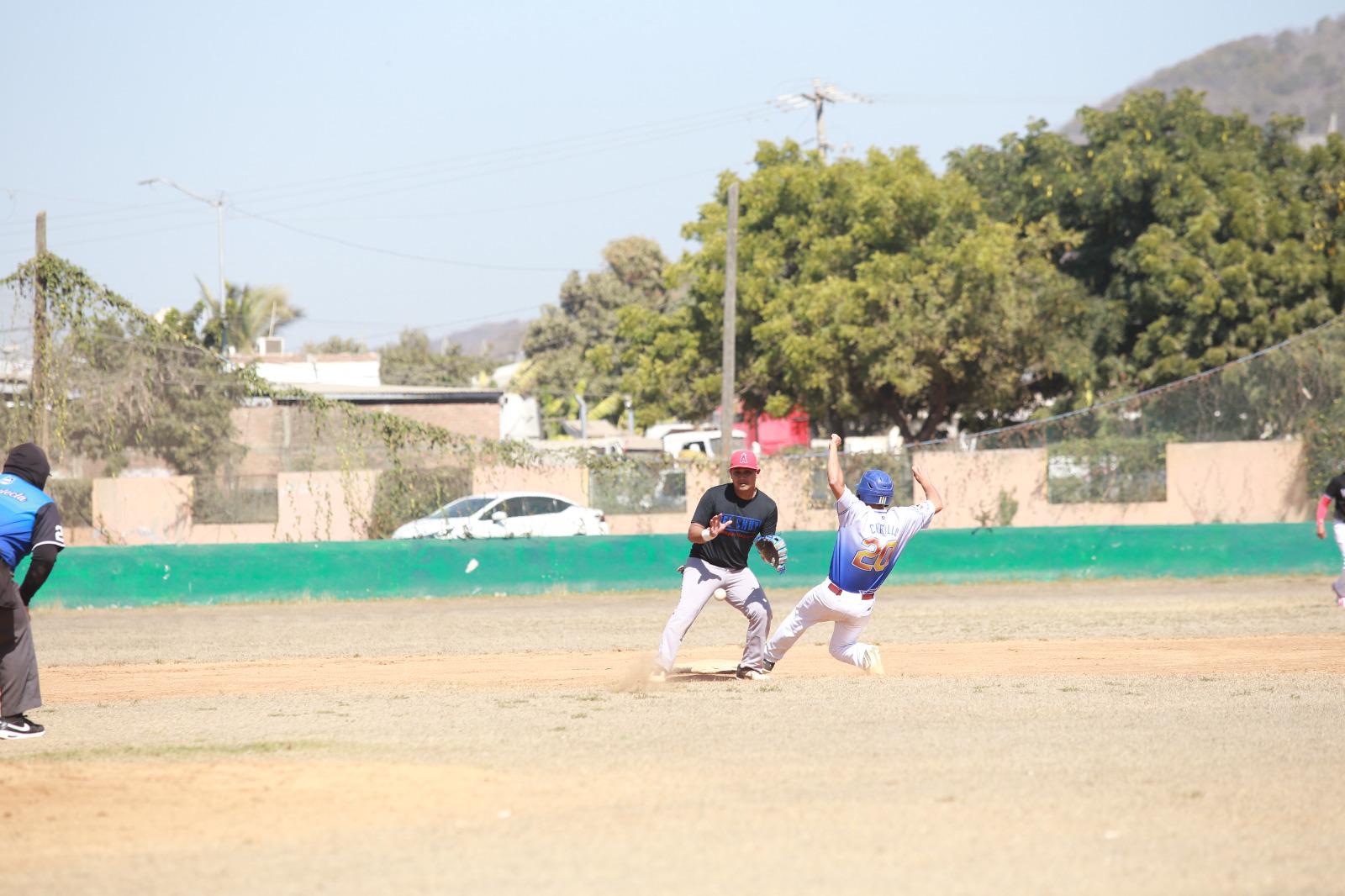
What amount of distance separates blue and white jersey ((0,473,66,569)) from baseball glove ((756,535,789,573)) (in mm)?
5193

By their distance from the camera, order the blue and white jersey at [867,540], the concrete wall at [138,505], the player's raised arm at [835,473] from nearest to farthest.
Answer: the player's raised arm at [835,473], the blue and white jersey at [867,540], the concrete wall at [138,505]

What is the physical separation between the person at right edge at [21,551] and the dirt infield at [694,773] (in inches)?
15.2

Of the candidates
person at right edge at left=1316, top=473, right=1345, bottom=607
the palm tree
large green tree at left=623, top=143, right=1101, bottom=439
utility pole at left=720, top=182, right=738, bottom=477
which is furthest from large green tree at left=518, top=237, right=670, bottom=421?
person at right edge at left=1316, top=473, right=1345, bottom=607

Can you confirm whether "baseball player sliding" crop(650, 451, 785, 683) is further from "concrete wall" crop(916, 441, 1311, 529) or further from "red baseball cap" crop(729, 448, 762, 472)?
"concrete wall" crop(916, 441, 1311, 529)

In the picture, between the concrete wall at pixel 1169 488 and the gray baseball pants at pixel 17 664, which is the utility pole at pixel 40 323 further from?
the gray baseball pants at pixel 17 664

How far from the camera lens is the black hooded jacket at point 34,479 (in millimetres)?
9320

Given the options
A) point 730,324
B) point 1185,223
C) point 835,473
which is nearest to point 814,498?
point 730,324

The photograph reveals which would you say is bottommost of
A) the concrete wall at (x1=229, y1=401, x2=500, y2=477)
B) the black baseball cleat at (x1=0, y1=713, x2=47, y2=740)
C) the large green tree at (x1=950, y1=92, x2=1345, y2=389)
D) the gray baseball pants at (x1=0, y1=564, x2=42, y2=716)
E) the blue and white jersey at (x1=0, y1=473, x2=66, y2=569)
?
the black baseball cleat at (x1=0, y1=713, x2=47, y2=740)

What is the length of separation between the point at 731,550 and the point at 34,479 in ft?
17.3

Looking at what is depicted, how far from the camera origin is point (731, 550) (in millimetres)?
11617

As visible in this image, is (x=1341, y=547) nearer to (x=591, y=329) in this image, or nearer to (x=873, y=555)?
(x=873, y=555)

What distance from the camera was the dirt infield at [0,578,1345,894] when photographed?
6000mm

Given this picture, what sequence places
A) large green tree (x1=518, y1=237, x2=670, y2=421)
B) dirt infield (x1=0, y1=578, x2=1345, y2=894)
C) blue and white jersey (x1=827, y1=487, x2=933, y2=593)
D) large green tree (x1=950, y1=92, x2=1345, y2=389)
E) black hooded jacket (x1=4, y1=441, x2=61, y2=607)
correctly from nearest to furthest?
1. dirt infield (x1=0, y1=578, x2=1345, y2=894)
2. black hooded jacket (x1=4, y1=441, x2=61, y2=607)
3. blue and white jersey (x1=827, y1=487, x2=933, y2=593)
4. large green tree (x1=950, y1=92, x2=1345, y2=389)
5. large green tree (x1=518, y1=237, x2=670, y2=421)

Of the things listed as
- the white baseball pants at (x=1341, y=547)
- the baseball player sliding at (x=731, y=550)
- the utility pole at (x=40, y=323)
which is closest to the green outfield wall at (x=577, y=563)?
the utility pole at (x=40, y=323)
